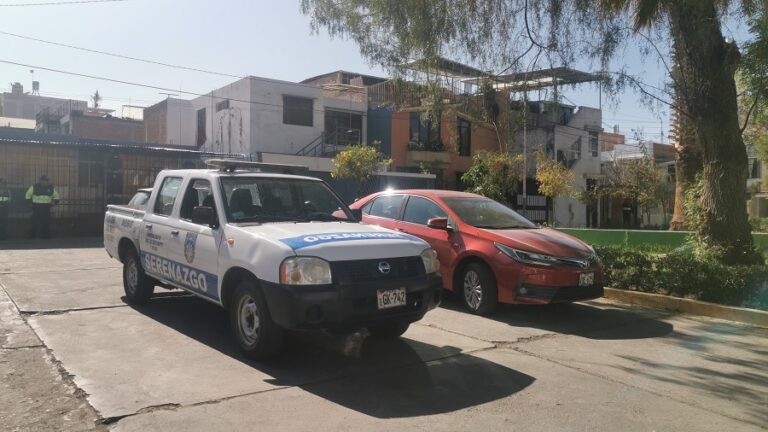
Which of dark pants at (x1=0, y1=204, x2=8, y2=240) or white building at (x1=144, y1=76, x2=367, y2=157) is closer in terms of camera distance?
dark pants at (x1=0, y1=204, x2=8, y2=240)

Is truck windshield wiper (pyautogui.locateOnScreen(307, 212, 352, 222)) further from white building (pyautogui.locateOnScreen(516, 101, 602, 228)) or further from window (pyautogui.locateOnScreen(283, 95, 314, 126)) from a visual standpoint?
white building (pyautogui.locateOnScreen(516, 101, 602, 228))

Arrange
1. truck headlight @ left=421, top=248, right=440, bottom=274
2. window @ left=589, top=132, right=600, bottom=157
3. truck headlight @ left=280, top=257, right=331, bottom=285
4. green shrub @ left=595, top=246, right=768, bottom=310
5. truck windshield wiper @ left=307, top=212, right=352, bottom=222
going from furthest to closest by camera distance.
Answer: window @ left=589, top=132, right=600, bottom=157 → green shrub @ left=595, top=246, right=768, bottom=310 → truck windshield wiper @ left=307, top=212, right=352, bottom=222 → truck headlight @ left=421, top=248, right=440, bottom=274 → truck headlight @ left=280, top=257, right=331, bottom=285

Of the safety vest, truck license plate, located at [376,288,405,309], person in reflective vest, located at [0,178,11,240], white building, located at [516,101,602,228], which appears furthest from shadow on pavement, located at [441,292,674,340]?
white building, located at [516,101,602,228]

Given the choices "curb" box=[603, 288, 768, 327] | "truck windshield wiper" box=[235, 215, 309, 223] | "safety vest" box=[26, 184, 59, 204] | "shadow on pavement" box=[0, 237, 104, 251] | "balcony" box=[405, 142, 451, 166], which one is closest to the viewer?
"truck windshield wiper" box=[235, 215, 309, 223]

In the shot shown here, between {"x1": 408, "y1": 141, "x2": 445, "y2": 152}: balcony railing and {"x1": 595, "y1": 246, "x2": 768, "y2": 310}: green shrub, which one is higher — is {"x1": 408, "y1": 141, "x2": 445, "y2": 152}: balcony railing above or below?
above

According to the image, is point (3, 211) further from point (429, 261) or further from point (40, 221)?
point (429, 261)

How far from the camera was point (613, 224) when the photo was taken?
38750mm

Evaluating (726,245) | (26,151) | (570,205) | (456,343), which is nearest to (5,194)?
(26,151)

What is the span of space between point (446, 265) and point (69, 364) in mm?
4603

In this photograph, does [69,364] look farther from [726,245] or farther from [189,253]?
[726,245]

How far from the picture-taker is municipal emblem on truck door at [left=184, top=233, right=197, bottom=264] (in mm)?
6023

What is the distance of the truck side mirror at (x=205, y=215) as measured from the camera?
220 inches

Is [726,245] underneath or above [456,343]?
above

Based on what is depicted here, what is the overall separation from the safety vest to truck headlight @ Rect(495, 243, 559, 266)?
14.5m
